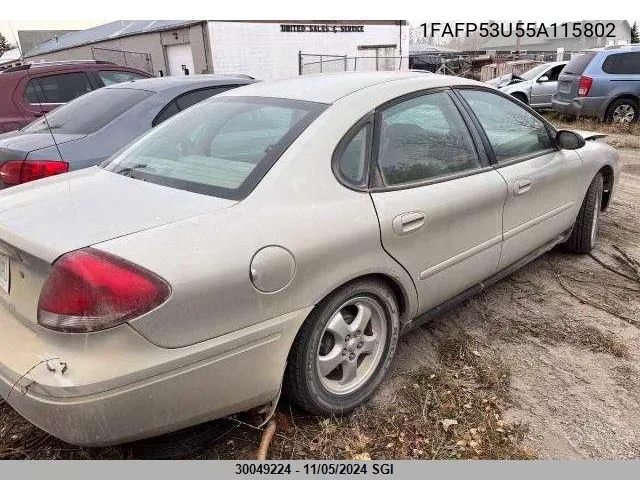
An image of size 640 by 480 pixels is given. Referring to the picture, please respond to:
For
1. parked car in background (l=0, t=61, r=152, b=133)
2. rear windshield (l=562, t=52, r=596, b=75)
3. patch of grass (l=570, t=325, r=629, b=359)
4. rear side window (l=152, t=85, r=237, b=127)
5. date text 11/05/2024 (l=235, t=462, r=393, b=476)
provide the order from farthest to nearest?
1. rear windshield (l=562, t=52, r=596, b=75)
2. parked car in background (l=0, t=61, r=152, b=133)
3. rear side window (l=152, t=85, r=237, b=127)
4. patch of grass (l=570, t=325, r=629, b=359)
5. date text 11/05/2024 (l=235, t=462, r=393, b=476)

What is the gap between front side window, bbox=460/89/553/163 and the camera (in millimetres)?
→ 3162

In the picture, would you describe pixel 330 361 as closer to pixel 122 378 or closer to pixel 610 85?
pixel 122 378

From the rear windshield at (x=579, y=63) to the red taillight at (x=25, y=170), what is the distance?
35.7ft

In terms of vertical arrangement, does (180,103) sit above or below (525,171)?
above

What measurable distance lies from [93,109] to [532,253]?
11.7 feet

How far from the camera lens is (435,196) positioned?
105 inches

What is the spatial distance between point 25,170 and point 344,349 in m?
2.64

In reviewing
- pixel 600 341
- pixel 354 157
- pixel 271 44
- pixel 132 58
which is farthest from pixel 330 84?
pixel 132 58

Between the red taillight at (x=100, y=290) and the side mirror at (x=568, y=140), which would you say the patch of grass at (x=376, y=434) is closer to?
the red taillight at (x=100, y=290)

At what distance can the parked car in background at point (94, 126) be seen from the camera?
12.3 ft

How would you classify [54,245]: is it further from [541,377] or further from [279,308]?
[541,377]

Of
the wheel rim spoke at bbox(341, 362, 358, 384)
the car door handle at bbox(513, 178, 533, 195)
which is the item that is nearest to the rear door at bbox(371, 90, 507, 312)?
the car door handle at bbox(513, 178, 533, 195)

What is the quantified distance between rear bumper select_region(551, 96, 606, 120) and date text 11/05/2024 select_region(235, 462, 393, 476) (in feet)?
36.1

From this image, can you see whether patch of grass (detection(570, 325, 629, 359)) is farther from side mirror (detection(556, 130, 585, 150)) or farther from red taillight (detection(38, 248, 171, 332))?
red taillight (detection(38, 248, 171, 332))
